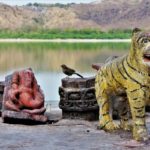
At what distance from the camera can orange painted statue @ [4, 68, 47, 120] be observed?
538 cm

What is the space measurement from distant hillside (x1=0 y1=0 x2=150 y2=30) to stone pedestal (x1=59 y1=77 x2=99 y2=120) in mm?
38909

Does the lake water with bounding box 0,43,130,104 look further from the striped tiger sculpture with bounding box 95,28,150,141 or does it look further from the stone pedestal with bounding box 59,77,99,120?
the striped tiger sculpture with bounding box 95,28,150,141

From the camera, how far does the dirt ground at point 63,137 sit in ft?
14.4

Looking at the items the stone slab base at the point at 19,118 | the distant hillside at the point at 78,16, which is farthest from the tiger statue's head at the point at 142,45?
the distant hillside at the point at 78,16

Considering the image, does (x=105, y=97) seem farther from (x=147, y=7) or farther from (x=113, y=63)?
(x=147, y=7)

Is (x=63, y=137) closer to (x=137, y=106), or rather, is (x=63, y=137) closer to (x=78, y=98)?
(x=137, y=106)

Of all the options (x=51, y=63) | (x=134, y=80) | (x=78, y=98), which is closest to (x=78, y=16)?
(x=51, y=63)

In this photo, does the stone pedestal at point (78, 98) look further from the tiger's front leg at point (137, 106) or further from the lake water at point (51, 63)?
the lake water at point (51, 63)

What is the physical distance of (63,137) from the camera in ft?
15.6

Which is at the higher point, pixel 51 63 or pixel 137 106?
pixel 51 63

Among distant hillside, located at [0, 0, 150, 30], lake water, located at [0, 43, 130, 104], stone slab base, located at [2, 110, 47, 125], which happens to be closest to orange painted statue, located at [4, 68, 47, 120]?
stone slab base, located at [2, 110, 47, 125]

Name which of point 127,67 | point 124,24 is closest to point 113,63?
point 127,67

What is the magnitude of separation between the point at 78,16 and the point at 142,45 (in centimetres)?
4702

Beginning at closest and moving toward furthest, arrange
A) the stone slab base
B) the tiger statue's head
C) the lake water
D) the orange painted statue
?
the tiger statue's head, the stone slab base, the orange painted statue, the lake water
